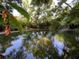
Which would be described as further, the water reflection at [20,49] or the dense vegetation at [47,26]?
the water reflection at [20,49]

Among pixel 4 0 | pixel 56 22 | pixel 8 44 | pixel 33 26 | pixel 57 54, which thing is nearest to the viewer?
pixel 4 0

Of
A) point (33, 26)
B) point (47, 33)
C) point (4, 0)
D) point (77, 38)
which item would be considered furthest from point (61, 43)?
point (4, 0)

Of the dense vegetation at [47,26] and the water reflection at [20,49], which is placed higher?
the dense vegetation at [47,26]

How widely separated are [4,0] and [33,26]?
9117mm

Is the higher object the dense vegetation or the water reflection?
the dense vegetation

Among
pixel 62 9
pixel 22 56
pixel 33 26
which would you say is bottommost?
pixel 22 56

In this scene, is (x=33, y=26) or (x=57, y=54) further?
(x=33, y=26)

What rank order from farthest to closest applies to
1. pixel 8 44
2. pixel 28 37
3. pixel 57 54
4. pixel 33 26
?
pixel 33 26 → pixel 28 37 → pixel 8 44 → pixel 57 54

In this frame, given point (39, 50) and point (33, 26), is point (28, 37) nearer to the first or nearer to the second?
point (33, 26)

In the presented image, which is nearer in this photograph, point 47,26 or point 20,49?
point 20,49

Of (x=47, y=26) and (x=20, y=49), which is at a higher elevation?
(x=47, y=26)

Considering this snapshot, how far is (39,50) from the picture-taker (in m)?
12.0

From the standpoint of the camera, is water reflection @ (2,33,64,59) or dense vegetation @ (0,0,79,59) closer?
dense vegetation @ (0,0,79,59)

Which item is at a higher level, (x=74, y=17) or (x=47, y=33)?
Answer: (x=74, y=17)
